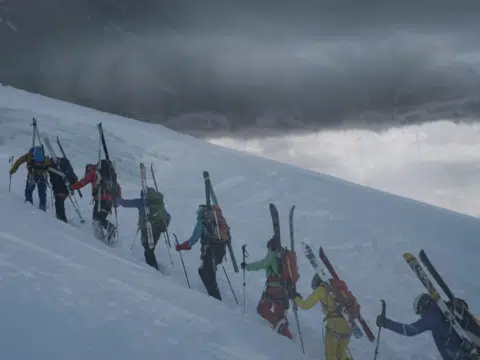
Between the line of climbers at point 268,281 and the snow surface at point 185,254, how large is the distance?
54 centimetres

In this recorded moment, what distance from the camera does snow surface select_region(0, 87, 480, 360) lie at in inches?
204

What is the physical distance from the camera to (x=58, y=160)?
13.2 m

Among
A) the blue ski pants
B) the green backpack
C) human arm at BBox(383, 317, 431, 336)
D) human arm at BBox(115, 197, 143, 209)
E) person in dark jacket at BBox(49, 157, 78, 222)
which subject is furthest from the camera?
the blue ski pants

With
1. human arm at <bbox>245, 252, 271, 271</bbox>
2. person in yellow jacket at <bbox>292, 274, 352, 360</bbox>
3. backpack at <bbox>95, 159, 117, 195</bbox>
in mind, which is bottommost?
person in yellow jacket at <bbox>292, 274, 352, 360</bbox>

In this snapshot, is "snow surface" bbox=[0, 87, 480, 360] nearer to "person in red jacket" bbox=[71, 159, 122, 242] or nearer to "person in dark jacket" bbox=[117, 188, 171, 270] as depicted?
"person in dark jacket" bbox=[117, 188, 171, 270]

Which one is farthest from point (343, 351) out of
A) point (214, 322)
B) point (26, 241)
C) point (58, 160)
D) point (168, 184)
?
point (168, 184)

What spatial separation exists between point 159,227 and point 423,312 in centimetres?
555

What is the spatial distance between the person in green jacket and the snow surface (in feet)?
0.86

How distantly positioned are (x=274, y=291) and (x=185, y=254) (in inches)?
255

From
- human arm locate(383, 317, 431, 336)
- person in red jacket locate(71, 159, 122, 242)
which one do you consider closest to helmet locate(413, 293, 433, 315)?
human arm locate(383, 317, 431, 336)

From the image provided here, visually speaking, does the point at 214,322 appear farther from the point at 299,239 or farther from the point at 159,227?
the point at 299,239

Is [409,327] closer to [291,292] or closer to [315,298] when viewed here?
[315,298]

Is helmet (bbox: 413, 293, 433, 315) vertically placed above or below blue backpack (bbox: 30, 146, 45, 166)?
below

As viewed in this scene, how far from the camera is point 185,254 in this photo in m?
16.0
